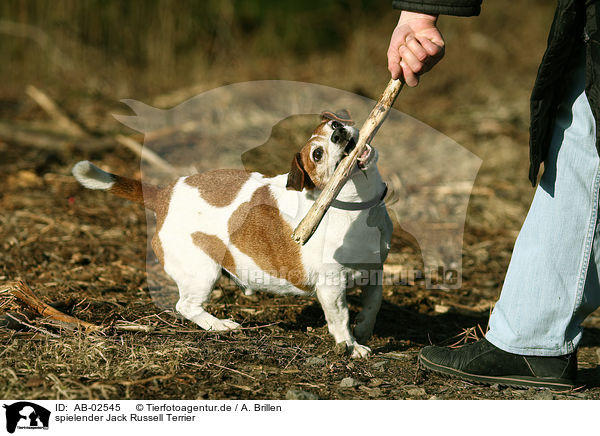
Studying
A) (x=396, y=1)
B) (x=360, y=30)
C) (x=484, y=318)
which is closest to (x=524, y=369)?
(x=484, y=318)

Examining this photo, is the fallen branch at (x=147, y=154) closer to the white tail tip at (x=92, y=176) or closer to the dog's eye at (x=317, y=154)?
the white tail tip at (x=92, y=176)

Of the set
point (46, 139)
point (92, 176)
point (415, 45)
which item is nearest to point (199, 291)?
point (92, 176)

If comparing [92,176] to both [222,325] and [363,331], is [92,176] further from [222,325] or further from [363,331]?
[363,331]

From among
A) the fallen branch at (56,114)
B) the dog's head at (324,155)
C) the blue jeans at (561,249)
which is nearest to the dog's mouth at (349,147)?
the dog's head at (324,155)

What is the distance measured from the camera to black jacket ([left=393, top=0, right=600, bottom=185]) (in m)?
2.64

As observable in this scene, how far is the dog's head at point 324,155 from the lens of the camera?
11.1 ft

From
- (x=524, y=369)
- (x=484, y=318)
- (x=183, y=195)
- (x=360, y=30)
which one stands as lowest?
(x=484, y=318)

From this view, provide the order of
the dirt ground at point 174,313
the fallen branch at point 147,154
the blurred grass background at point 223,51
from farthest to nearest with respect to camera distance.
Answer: the blurred grass background at point 223,51 < the fallen branch at point 147,154 < the dirt ground at point 174,313

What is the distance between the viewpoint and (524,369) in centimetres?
310

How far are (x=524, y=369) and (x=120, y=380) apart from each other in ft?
5.89

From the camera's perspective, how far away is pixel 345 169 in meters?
3.22

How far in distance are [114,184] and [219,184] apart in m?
0.63
